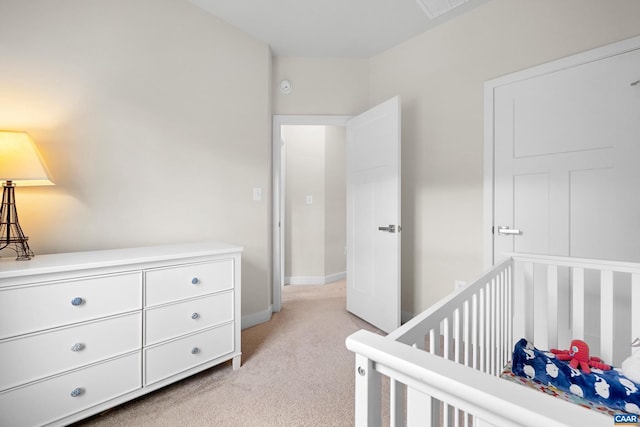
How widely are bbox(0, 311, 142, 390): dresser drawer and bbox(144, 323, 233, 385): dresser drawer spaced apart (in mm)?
125

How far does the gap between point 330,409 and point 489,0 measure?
2763mm

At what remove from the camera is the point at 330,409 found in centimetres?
151

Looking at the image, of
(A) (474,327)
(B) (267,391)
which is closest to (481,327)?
(A) (474,327)

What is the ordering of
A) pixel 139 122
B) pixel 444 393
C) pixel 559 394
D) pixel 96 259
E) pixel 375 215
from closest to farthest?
pixel 444 393 → pixel 559 394 → pixel 96 259 → pixel 139 122 → pixel 375 215

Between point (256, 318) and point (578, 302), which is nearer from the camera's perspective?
point (578, 302)

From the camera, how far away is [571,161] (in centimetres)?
174

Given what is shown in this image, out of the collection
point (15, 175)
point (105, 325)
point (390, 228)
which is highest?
point (15, 175)

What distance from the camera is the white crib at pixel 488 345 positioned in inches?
17.2

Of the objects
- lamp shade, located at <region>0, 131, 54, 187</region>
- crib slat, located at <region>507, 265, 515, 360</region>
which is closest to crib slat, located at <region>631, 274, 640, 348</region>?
crib slat, located at <region>507, 265, 515, 360</region>

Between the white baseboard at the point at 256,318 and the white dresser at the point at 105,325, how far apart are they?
2.13 ft

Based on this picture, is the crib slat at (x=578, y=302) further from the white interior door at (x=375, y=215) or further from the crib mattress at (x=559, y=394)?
the white interior door at (x=375, y=215)

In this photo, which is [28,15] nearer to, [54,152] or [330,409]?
[54,152]

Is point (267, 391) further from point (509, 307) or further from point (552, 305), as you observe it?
point (552, 305)

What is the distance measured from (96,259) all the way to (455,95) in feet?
8.34
